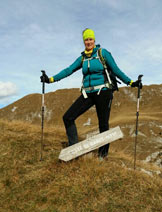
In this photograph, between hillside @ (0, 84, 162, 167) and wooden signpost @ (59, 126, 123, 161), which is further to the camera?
hillside @ (0, 84, 162, 167)

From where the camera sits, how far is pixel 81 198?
4219 millimetres

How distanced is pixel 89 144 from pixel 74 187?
4.23ft

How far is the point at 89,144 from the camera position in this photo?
17.7 ft

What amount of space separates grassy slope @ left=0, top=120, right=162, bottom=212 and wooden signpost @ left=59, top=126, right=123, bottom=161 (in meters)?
0.20

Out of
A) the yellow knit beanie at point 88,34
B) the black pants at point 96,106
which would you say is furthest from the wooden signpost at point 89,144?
the yellow knit beanie at point 88,34

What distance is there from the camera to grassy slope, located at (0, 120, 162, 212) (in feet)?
13.4

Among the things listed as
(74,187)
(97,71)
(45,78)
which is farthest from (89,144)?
(45,78)

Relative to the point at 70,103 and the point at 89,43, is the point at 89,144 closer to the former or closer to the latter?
the point at 89,43

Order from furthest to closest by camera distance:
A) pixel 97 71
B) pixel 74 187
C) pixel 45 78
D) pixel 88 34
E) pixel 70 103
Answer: pixel 70 103 → pixel 45 78 → pixel 88 34 → pixel 97 71 → pixel 74 187

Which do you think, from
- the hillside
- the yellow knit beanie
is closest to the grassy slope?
the yellow knit beanie

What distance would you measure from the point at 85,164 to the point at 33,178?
1.39 m

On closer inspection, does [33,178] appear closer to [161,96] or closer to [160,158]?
[160,158]

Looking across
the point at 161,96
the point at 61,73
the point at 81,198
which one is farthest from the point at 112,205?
the point at 161,96

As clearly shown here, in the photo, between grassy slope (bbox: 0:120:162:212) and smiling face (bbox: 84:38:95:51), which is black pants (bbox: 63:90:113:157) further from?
smiling face (bbox: 84:38:95:51)
